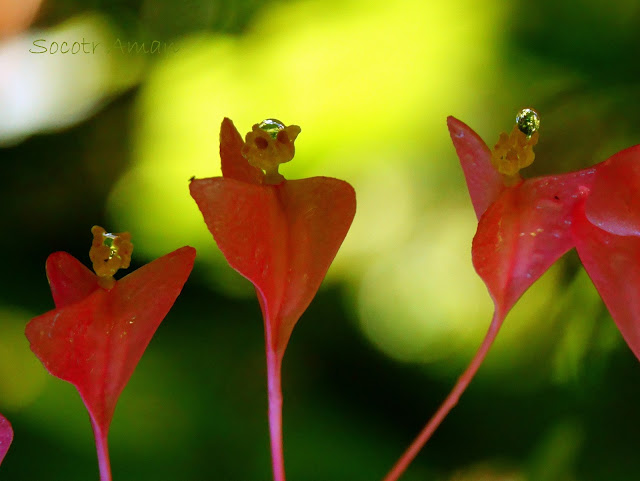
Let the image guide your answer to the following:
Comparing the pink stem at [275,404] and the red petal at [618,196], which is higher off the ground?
the red petal at [618,196]

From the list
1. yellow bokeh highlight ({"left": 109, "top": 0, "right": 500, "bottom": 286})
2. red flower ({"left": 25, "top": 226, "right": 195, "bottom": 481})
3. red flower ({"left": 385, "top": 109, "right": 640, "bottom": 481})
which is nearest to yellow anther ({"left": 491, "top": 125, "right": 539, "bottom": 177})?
red flower ({"left": 385, "top": 109, "right": 640, "bottom": 481})

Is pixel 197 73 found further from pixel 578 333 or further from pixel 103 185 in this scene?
pixel 578 333

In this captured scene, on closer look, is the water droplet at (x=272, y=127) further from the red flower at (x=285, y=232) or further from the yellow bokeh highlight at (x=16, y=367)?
the yellow bokeh highlight at (x=16, y=367)

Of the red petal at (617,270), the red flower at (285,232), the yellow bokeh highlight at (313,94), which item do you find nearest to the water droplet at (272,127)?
the red flower at (285,232)

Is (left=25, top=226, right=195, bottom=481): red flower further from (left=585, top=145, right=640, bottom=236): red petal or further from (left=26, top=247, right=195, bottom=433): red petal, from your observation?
(left=585, top=145, right=640, bottom=236): red petal

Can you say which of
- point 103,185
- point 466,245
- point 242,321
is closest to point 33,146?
point 103,185

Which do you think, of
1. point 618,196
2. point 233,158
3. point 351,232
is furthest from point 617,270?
point 351,232
